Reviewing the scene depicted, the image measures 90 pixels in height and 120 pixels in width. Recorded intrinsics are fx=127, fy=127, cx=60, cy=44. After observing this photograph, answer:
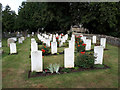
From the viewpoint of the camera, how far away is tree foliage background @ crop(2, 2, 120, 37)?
20.1 meters

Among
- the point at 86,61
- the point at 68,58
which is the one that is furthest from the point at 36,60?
the point at 86,61

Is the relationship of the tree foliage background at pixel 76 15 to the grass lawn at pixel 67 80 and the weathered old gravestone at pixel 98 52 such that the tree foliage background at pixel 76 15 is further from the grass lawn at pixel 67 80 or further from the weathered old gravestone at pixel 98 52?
the grass lawn at pixel 67 80

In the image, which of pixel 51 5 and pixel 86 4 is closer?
pixel 86 4

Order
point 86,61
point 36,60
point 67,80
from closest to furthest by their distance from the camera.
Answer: point 67,80, point 36,60, point 86,61

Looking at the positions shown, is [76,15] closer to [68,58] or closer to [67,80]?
[68,58]

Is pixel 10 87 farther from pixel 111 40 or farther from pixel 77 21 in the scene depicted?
pixel 77 21

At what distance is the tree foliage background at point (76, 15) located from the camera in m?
20.1

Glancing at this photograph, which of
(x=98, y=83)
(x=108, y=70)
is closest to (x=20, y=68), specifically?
(x=98, y=83)

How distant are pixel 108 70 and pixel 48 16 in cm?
2173

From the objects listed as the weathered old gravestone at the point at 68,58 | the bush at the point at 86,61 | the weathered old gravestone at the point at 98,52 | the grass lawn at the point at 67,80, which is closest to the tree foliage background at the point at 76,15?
the weathered old gravestone at the point at 98,52

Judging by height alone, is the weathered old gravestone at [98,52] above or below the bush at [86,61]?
above

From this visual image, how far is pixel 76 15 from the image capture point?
25.1 meters

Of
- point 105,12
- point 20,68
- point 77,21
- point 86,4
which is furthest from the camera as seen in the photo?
point 77,21

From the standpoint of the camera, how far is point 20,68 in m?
7.08
